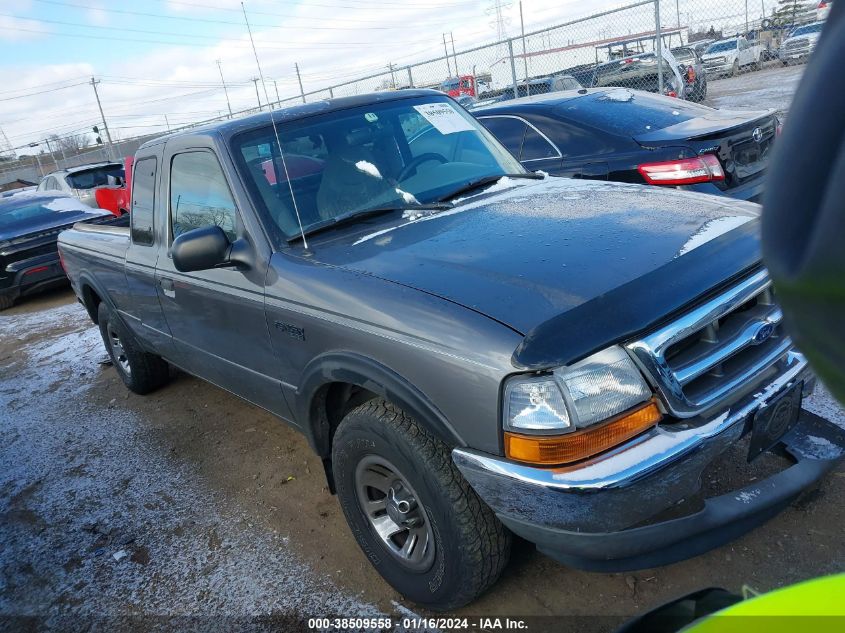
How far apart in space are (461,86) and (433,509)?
690 inches

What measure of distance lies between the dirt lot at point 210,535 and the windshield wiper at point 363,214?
4.85ft

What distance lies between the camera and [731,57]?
21.0 m

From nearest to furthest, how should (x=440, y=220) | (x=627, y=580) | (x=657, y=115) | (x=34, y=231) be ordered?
(x=627, y=580) → (x=440, y=220) → (x=657, y=115) → (x=34, y=231)

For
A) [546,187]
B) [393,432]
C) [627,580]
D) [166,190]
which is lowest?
[627,580]

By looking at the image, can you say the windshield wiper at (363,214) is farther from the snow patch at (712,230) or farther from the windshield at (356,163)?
the snow patch at (712,230)

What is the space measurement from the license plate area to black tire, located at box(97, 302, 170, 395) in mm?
4263

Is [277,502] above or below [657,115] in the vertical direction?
below

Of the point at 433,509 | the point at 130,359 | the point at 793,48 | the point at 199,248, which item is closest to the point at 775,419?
the point at 433,509

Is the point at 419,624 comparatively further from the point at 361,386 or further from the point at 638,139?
the point at 638,139

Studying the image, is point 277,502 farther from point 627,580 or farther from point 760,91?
point 760,91

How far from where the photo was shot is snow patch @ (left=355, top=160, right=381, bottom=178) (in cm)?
331

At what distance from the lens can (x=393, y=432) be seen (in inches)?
94.0

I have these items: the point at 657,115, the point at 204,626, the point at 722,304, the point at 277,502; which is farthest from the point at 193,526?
the point at 657,115

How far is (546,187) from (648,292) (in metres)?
1.42
